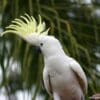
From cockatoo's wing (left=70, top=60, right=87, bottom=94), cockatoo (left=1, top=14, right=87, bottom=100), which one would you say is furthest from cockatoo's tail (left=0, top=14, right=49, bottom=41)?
cockatoo's wing (left=70, top=60, right=87, bottom=94)

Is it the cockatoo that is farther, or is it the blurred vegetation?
the blurred vegetation

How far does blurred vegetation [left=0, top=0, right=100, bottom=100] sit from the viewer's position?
1.69 m

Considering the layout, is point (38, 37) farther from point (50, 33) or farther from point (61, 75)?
point (50, 33)

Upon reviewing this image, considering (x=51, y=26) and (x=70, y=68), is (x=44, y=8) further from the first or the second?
(x=70, y=68)

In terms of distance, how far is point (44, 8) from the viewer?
179cm

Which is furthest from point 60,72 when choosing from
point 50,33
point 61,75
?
point 50,33

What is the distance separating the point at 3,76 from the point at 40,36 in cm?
41

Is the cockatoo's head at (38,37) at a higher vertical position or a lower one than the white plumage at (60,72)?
higher

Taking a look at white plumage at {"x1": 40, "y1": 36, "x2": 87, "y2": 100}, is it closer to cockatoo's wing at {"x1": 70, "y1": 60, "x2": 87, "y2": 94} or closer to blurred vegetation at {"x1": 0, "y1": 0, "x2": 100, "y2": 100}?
cockatoo's wing at {"x1": 70, "y1": 60, "x2": 87, "y2": 94}

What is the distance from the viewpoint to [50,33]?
1.70 m

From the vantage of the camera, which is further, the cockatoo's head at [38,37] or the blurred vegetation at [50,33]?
the blurred vegetation at [50,33]

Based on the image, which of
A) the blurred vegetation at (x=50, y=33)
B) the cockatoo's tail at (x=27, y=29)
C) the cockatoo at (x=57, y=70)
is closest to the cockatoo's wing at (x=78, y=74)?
the cockatoo at (x=57, y=70)

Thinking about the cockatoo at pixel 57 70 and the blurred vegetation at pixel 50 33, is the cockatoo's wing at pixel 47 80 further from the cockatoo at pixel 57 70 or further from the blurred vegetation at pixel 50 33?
the blurred vegetation at pixel 50 33

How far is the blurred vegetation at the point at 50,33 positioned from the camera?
1693mm
